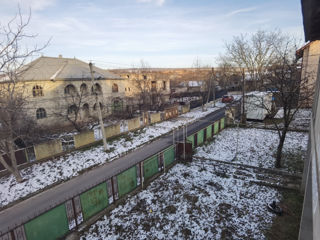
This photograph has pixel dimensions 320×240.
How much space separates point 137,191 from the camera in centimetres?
893

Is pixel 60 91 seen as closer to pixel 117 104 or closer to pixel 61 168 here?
pixel 117 104

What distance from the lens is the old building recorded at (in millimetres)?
21250

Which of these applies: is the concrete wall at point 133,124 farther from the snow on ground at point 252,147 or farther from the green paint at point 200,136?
the snow on ground at point 252,147

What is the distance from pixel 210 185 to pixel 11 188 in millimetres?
10650

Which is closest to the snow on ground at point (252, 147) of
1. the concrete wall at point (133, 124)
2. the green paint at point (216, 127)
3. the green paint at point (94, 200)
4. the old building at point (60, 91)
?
the green paint at point (216, 127)

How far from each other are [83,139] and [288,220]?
14088 mm

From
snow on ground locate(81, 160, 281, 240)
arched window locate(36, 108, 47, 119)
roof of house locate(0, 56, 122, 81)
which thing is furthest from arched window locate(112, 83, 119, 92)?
snow on ground locate(81, 160, 281, 240)

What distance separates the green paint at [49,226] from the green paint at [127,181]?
2529 mm

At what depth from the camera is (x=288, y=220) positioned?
6645 millimetres

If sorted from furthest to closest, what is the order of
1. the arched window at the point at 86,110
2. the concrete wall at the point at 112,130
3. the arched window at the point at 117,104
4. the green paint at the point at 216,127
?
the arched window at the point at 117,104, the arched window at the point at 86,110, the green paint at the point at 216,127, the concrete wall at the point at 112,130

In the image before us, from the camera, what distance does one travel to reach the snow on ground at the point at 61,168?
373 inches

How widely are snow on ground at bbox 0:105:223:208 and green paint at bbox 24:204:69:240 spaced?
13.9 feet

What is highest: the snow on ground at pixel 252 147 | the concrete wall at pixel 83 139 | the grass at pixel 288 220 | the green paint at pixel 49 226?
the concrete wall at pixel 83 139

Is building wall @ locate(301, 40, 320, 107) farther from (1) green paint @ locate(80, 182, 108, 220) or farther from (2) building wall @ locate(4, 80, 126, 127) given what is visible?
(2) building wall @ locate(4, 80, 126, 127)
